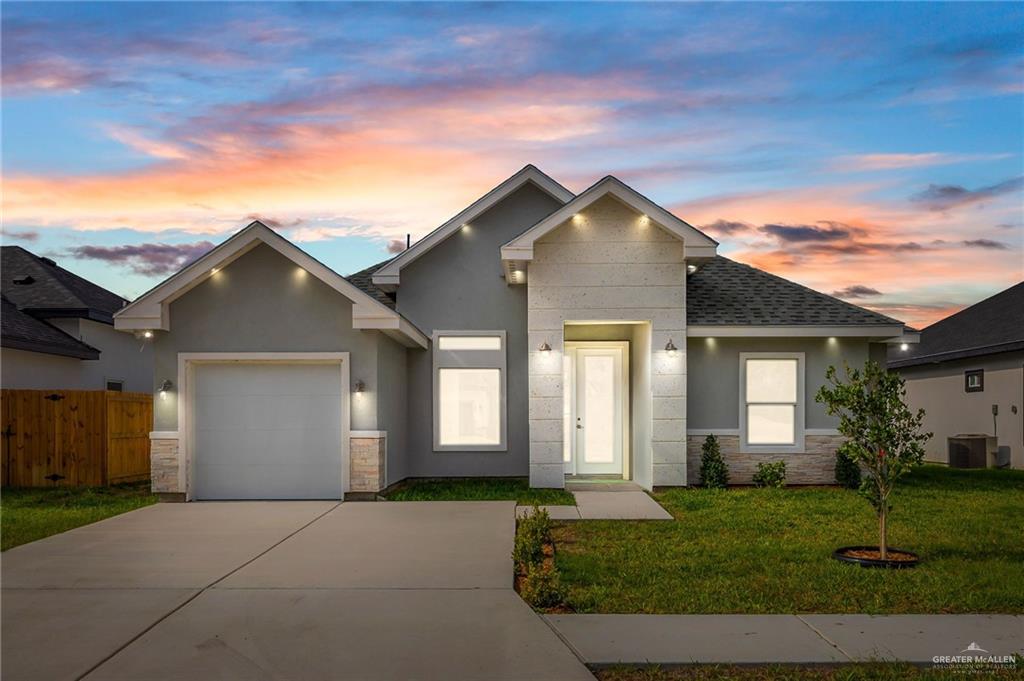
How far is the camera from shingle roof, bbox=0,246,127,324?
22203 mm

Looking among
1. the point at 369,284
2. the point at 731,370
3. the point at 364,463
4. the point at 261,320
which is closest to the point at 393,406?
the point at 364,463

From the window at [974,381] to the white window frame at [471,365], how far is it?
15612mm

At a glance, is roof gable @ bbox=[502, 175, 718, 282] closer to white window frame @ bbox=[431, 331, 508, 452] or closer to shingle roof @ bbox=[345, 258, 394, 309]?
white window frame @ bbox=[431, 331, 508, 452]

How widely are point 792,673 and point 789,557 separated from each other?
3.94m

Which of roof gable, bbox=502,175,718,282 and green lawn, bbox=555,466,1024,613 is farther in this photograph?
roof gable, bbox=502,175,718,282

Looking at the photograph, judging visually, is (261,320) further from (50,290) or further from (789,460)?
(50,290)

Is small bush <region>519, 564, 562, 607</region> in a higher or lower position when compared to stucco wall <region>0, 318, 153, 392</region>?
lower

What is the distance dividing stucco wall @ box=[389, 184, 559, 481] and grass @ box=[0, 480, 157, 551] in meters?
5.24

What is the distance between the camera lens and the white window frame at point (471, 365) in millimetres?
17406

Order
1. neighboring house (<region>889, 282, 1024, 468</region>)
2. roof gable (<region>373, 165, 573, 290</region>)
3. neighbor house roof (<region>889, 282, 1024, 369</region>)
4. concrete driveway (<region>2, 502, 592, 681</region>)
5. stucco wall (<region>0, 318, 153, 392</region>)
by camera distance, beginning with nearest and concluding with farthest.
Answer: concrete driveway (<region>2, 502, 592, 681</region>), roof gable (<region>373, 165, 573, 290</region>), stucco wall (<region>0, 318, 153, 392</region>), neighboring house (<region>889, 282, 1024, 468</region>), neighbor house roof (<region>889, 282, 1024, 369</region>)

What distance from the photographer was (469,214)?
57.7 feet

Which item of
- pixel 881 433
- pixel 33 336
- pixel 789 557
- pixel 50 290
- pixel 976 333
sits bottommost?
pixel 789 557

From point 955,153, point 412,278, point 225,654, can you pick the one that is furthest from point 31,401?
point 955,153

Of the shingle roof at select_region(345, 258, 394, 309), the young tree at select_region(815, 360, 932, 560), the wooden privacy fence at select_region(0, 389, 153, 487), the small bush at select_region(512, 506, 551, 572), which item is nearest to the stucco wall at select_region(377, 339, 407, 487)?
the shingle roof at select_region(345, 258, 394, 309)
